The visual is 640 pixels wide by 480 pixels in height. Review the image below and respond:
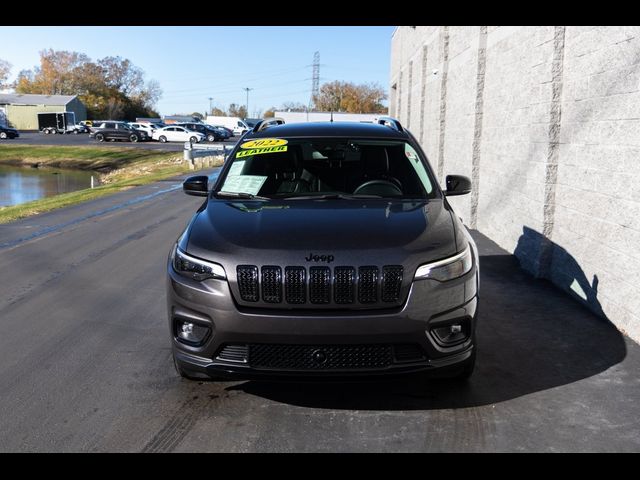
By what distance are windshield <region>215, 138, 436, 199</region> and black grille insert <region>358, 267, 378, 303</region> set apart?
1.36 metres

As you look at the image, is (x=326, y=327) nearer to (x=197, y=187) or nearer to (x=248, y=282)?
Result: (x=248, y=282)

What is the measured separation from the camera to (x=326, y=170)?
5359mm

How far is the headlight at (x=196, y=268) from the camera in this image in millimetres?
3711

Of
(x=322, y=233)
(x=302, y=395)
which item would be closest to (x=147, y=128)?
(x=302, y=395)

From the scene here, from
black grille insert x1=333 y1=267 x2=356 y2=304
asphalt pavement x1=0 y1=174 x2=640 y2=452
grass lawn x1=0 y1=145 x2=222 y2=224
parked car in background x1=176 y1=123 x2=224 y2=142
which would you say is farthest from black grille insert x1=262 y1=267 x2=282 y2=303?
parked car in background x1=176 y1=123 x2=224 y2=142

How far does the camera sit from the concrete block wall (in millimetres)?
5492

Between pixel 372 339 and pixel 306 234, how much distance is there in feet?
2.57

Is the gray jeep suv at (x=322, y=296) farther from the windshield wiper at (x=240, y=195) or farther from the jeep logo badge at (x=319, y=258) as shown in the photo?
the windshield wiper at (x=240, y=195)

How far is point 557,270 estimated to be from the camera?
7.07m

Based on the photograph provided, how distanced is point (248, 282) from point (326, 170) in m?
1.96

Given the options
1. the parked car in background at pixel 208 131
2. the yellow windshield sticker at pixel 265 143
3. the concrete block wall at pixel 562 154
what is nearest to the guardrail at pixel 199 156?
the concrete block wall at pixel 562 154

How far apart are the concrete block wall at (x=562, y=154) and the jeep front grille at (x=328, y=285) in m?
2.75

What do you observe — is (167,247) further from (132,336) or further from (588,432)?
(588,432)
